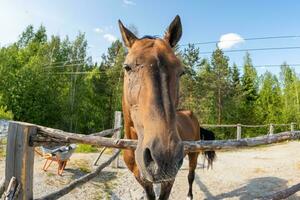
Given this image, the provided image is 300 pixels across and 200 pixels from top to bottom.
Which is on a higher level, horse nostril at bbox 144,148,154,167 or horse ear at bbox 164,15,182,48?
horse ear at bbox 164,15,182,48

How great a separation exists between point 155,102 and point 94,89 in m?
30.9

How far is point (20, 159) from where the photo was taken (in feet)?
7.00

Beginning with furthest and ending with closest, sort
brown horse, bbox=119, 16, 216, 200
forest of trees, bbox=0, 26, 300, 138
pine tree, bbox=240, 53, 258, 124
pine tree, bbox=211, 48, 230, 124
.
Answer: pine tree, bbox=240, 53, 258, 124
pine tree, bbox=211, 48, 230, 124
forest of trees, bbox=0, 26, 300, 138
brown horse, bbox=119, 16, 216, 200

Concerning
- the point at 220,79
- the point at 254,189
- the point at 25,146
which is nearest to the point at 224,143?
the point at 25,146

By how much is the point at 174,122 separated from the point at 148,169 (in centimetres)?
32

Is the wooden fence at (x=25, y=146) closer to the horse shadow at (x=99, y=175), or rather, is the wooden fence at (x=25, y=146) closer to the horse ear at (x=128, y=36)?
the horse ear at (x=128, y=36)

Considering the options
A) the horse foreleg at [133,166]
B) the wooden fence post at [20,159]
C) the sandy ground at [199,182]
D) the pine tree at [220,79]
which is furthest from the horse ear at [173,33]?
the pine tree at [220,79]

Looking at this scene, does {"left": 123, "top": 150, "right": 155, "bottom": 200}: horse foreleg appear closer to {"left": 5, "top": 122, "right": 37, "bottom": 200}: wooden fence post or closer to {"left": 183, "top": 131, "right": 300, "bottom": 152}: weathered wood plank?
{"left": 183, "top": 131, "right": 300, "bottom": 152}: weathered wood plank

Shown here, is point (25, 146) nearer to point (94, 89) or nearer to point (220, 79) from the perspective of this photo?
point (220, 79)

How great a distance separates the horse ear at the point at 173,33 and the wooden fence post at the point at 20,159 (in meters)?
1.37

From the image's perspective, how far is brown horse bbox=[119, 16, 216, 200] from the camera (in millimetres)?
1615

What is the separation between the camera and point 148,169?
1.67 metres

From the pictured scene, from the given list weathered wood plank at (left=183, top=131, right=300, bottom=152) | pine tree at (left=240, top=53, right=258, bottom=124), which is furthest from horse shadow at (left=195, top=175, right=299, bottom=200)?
pine tree at (left=240, top=53, right=258, bottom=124)

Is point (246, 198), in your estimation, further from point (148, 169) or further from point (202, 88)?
point (202, 88)
